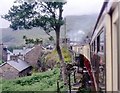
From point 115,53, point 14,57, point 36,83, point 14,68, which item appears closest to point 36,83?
point 36,83

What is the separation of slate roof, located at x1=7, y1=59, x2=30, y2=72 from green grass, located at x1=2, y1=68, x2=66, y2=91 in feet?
0.44

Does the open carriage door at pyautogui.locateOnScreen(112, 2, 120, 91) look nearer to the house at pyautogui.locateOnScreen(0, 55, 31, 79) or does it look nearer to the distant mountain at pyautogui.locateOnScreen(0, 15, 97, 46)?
the distant mountain at pyautogui.locateOnScreen(0, 15, 97, 46)

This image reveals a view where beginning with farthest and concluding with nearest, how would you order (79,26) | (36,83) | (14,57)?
(36,83) < (79,26) < (14,57)

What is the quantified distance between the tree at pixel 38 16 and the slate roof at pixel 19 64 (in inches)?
12.8

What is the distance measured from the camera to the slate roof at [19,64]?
247cm

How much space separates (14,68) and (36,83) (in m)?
0.36

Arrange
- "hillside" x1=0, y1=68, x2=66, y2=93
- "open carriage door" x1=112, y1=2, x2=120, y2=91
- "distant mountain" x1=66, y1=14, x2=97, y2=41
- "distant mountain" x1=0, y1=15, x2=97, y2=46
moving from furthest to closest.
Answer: "hillside" x1=0, y1=68, x2=66, y2=93, "distant mountain" x1=66, y1=14, x2=97, y2=41, "distant mountain" x1=0, y1=15, x2=97, y2=46, "open carriage door" x1=112, y1=2, x2=120, y2=91

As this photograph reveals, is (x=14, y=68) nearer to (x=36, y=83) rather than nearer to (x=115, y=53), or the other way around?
(x=36, y=83)

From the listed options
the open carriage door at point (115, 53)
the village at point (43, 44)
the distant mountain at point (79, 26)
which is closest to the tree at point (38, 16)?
the village at point (43, 44)

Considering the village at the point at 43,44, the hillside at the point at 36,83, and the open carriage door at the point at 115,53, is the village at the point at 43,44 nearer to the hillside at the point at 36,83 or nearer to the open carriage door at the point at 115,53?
the hillside at the point at 36,83

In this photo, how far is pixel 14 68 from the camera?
8.48 ft

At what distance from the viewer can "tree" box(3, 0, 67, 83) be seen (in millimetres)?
2512

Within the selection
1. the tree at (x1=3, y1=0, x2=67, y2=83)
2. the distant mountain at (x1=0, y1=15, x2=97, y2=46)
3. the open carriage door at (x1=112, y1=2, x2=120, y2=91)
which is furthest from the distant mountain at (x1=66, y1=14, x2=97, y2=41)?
the open carriage door at (x1=112, y1=2, x2=120, y2=91)

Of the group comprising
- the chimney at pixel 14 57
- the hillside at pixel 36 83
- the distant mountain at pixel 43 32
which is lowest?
the hillside at pixel 36 83
